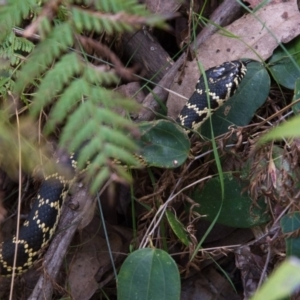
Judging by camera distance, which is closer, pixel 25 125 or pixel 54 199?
pixel 25 125

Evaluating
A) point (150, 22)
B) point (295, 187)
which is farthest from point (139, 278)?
point (150, 22)

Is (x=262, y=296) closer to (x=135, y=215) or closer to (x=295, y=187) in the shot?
(x=295, y=187)

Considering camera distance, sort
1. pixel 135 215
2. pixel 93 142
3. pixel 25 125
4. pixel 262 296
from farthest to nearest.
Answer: pixel 135 215 < pixel 25 125 < pixel 93 142 < pixel 262 296

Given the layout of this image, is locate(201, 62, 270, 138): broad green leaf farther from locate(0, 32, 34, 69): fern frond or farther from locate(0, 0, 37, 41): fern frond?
locate(0, 0, 37, 41): fern frond

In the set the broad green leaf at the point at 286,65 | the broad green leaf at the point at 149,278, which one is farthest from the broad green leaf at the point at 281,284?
the broad green leaf at the point at 286,65

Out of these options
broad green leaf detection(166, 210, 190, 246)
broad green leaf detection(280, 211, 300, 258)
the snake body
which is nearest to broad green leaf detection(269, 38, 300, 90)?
the snake body

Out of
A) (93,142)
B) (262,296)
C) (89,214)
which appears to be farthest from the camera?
(89,214)

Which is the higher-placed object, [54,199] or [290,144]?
[290,144]
